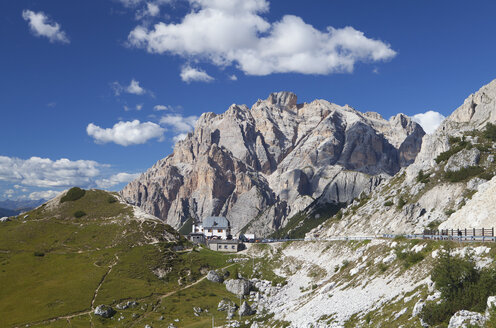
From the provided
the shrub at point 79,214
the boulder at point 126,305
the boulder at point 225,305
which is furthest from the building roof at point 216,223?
the boulder at point 126,305

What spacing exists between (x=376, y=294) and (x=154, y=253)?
339ft

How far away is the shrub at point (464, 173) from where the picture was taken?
101787mm

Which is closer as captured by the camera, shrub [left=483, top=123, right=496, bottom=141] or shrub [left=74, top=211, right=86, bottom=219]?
shrub [left=483, top=123, right=496, bottom=141]

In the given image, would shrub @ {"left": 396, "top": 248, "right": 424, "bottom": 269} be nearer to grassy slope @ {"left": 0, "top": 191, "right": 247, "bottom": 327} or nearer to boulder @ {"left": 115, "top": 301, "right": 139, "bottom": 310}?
grassy slope @ {"left": 0, "top": 191, "right": 247, "bottom": 327}

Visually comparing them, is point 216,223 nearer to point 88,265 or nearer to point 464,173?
point 88,265

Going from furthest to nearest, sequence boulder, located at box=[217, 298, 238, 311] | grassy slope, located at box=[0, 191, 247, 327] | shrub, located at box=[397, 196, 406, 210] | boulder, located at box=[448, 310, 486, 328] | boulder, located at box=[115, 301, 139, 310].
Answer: shrub, located at box=[397, 196, 406, 210] → boulder, located at box=[115, 301, 139, 310] → boulder, located at box=[217, 298, 238, 311] → grassy slope, located at box=[0, 191, 247, 327] → boulder, located at box=[448, 310, 486, 328]

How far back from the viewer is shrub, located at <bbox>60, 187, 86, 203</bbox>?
18062 cm

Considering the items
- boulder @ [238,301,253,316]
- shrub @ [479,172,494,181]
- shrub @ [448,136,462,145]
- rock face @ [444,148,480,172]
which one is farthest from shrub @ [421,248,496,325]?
shrub @ [448,136,462,145]

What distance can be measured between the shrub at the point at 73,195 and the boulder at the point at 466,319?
18356 cm

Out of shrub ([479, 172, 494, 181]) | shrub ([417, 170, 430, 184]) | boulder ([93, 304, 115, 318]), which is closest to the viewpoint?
boulder ([93, 304, 115, 318])

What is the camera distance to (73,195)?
18412cm

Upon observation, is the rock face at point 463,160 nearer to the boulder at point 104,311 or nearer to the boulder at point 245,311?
the boulder at point 245,311

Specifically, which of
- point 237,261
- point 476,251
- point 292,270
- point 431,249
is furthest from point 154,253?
point 476,251

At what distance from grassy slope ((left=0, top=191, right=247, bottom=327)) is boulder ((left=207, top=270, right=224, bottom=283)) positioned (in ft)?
6.82
